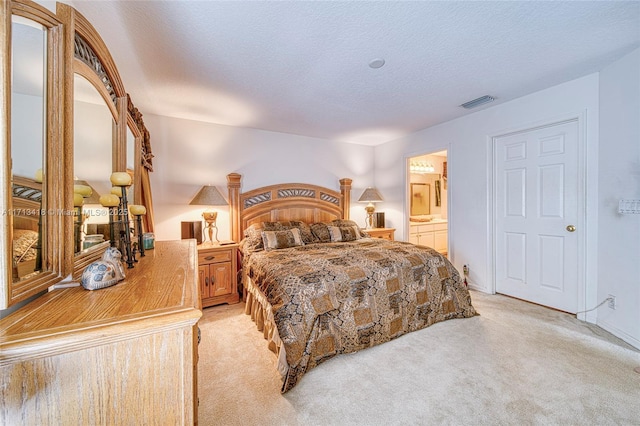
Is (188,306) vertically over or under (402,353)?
over

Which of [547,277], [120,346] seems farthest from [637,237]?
[120,346]

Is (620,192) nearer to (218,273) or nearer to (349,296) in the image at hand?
(349,296)

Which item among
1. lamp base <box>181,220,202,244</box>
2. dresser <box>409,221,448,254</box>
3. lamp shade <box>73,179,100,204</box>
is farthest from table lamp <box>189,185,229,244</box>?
dresser <box>409,221,448,254</box>

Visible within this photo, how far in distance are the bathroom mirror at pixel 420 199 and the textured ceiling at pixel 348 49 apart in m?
2.60

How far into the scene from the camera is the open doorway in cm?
516

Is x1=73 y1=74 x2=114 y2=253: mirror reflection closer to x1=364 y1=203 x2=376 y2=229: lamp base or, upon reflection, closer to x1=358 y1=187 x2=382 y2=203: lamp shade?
x1=358 y1=187 x2=382 y2=203: lamp shade

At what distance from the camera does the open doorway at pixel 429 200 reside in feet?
16.9

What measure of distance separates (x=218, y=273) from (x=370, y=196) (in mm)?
2913

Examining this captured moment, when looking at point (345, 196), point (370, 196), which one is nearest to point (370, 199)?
point (370, 196)

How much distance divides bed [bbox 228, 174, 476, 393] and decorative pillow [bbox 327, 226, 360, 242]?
0.30 meters

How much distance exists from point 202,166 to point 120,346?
3364 mm

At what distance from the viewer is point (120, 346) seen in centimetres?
68

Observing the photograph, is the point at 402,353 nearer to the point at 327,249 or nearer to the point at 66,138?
the point at 327,249

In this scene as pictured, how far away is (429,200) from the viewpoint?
19.3ft
